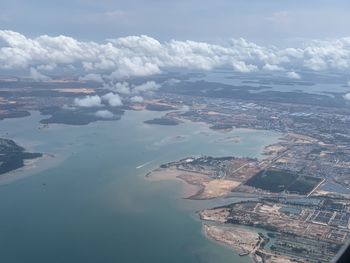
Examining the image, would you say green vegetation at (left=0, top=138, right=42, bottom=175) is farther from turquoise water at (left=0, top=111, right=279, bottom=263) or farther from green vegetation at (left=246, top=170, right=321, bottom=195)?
green vegetation at (left=246, top=170, right=321, bottom=195)

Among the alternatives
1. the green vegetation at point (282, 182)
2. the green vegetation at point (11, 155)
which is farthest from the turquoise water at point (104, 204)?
the green vegetation at point (282, 182)

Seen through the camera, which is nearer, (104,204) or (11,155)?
(104,204)

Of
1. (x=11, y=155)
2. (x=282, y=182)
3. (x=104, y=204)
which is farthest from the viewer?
(x=11, y=155)

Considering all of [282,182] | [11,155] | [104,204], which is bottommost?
[282,182]

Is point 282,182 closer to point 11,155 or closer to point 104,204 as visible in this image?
point 104,204

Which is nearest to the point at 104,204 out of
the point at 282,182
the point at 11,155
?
the point at 282,182

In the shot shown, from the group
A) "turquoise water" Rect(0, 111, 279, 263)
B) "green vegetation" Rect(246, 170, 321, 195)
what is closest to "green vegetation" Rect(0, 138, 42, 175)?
"turquoise water" Rect(0, 111, 279, 263)

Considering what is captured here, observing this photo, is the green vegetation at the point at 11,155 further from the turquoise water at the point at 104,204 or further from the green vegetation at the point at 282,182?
the green vegetation at the point at 282,182

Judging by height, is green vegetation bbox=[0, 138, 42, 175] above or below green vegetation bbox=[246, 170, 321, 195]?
above
